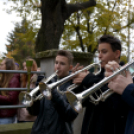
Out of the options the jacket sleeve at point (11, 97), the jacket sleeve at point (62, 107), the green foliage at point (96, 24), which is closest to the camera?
the jacket sleeve at point (62, 107)

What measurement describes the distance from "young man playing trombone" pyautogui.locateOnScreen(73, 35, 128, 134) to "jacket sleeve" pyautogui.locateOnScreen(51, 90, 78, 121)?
229 millimetres

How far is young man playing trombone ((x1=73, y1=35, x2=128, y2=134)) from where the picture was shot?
4.92 ft

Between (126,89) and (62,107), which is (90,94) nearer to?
(126,89)

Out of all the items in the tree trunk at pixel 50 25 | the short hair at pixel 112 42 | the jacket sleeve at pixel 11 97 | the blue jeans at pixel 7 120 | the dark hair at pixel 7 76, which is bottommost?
the blue jeans at pixel 7 120

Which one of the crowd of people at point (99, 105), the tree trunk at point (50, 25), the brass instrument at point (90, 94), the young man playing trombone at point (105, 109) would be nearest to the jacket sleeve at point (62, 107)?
the crowd of people at point (99, 105)

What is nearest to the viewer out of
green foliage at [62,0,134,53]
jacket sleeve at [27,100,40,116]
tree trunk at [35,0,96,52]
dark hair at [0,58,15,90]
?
jacket sleeve at [27,100,40,116]

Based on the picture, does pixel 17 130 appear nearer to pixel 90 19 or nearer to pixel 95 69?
pixel 95 69

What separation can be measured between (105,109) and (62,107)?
460 mm

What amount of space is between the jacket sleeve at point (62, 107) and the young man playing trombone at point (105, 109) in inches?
9.0

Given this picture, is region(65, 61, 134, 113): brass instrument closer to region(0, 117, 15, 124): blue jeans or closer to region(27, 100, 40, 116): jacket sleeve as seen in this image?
region(27, 100, 40, 116): jacket sleeve

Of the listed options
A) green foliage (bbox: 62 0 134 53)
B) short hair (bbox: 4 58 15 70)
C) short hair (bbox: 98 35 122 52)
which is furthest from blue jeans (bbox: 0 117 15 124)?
green foliage (bbox: 62 0 134 53)

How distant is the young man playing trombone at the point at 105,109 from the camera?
150 centimetres

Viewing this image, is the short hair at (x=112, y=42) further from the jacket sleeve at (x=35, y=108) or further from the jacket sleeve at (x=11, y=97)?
the jacket sleeve at (x=11, y=97)

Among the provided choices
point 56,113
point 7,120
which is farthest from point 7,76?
point 56,113
